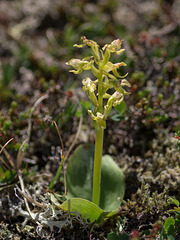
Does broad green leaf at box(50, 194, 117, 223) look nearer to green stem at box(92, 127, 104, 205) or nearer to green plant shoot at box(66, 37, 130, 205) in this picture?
green stem at box(92, 127, 104, 205)

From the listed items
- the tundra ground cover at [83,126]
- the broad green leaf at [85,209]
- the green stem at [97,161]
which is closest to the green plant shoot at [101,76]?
the green stem at [97,161]

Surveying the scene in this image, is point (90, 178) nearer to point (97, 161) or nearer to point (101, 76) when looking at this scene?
point (97, 161)

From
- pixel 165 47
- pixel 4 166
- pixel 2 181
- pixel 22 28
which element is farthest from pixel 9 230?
pixel 22 28

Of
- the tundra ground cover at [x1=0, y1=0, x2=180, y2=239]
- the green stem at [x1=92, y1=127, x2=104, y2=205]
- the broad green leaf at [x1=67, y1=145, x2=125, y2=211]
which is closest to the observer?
the green stem at [x1=92, y1=127, x2=104, y2=205]

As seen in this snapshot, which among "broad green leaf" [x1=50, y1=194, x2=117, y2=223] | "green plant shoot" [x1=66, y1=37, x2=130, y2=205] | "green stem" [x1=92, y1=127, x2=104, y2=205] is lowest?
"broad green leaf" [x1=50, y1=194, x2=117, y2=223]

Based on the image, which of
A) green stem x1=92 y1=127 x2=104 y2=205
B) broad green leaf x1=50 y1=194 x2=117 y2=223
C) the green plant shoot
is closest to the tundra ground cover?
broad green leaf x1=50 y1=194 x2=117 y2=223

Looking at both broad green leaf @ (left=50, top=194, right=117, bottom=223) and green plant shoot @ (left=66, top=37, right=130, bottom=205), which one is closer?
green plant shoot @ (left=66, top=37, right=130, bottom=205)

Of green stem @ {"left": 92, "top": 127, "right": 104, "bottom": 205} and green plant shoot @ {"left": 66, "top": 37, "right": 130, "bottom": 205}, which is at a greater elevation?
green plant shoot @ {"left": 66, "top": 37, "right": 130, "bottom": 205}

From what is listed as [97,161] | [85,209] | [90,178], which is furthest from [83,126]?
[85,209]
